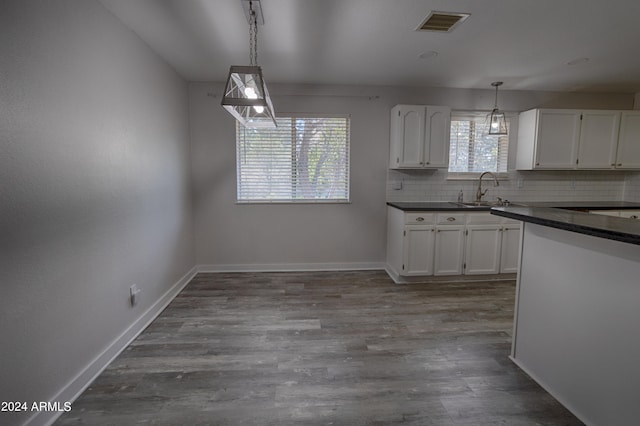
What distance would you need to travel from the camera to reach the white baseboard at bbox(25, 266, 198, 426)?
1.46 m

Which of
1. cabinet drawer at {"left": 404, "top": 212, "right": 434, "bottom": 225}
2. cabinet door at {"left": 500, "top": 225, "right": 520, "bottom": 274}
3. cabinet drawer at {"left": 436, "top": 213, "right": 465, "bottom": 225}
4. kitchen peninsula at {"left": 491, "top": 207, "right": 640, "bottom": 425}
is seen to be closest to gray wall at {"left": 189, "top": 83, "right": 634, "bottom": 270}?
cabinet drawer at {"left": 404, "top": 212, "right": 434, "bottom": 225}

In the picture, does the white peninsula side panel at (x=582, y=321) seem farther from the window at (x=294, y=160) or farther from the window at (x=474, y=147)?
the window at (x=294, y=160)

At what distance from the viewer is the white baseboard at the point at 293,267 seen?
3.83m

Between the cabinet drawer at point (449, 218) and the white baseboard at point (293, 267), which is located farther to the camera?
the white baseboard at point (293, 267)

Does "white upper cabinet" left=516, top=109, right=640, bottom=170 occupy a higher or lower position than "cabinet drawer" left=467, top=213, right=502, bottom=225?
higher

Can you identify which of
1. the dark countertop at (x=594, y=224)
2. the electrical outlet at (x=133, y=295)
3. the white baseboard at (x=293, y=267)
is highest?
the dark countertop at (x=594, y=224)

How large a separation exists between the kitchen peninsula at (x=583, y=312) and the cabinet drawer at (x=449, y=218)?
1414mm

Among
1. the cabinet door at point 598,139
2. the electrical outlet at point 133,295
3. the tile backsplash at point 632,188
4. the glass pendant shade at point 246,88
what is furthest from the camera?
the tile backsplash at point 632,188

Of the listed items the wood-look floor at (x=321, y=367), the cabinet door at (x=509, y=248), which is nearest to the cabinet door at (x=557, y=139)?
the cabinet door at (x=509, y=248)

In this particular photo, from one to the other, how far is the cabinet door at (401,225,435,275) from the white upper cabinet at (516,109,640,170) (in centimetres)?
178

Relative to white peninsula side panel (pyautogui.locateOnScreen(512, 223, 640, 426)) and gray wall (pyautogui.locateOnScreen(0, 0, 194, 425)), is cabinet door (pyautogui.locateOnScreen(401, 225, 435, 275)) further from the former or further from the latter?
gray wall (pyautogui.locateOnScreen(0, 0, 194, 425))

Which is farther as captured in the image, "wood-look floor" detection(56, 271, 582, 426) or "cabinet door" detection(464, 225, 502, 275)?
"cabinet door" detection(464, 225, 502, 275)

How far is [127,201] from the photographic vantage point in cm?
224

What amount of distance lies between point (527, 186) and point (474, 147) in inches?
38.3
